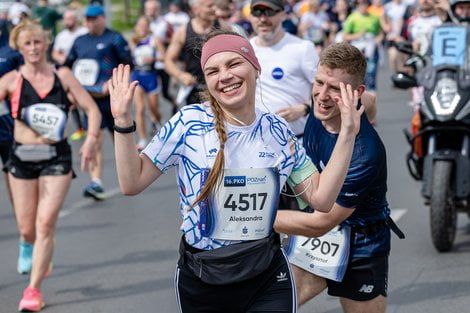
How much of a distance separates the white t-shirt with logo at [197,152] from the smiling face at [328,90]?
0.63 m

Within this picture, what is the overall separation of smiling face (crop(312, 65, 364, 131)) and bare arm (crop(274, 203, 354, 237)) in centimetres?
42

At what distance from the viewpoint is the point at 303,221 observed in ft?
15.8

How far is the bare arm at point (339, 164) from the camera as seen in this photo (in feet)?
13.6

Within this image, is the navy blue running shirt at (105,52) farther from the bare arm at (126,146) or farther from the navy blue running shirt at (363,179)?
the bare arm at (126,146)

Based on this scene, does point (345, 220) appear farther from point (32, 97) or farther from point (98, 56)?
point (98, 56)

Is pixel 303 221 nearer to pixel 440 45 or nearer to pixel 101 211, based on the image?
pixel 440 45

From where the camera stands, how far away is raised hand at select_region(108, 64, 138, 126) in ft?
12.9

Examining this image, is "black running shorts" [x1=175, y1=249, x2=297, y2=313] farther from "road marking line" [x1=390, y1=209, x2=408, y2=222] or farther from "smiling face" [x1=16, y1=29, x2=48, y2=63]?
"road marking line" [x1=390, y1=209, x2=408, y2=222]

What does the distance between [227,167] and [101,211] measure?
22.1ft

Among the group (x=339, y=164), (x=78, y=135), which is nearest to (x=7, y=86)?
(x=339, y=164)

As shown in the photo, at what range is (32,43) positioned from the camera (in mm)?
7379

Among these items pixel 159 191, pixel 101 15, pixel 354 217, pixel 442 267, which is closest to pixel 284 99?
pixel 442 267

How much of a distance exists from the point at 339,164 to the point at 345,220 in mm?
1036

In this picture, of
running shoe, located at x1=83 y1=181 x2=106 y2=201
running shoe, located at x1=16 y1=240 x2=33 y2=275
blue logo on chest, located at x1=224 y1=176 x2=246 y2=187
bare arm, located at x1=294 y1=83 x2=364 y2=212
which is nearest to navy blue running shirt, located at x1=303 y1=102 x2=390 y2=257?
bare arm, located at x1=294 y1=83 x2=364 y2=212
